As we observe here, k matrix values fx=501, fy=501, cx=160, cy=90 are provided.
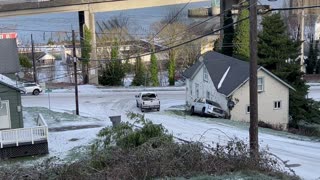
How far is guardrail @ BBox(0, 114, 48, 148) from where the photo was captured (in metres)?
22.9

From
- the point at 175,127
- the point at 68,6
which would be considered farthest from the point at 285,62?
the point at 68,6

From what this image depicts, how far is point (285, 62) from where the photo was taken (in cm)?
3997

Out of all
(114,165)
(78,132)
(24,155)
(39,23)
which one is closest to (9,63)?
(78,132)

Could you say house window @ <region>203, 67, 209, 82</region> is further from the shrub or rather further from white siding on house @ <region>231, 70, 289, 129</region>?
the shrub

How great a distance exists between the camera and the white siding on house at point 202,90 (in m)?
37.1

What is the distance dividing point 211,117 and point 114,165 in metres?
25.5

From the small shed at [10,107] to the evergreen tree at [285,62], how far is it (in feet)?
66.0

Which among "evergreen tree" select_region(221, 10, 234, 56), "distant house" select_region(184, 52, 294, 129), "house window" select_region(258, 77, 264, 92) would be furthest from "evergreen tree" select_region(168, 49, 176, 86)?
"house window" select_region(258, 77, 264, 92)

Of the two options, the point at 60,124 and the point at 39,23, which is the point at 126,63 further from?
the point at 39,23

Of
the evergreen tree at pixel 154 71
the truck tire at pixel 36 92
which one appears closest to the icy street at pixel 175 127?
the truck tire at pixel 36 92

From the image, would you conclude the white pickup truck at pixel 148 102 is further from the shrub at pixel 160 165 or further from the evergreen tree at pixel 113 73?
the shrub at pixel 160 165

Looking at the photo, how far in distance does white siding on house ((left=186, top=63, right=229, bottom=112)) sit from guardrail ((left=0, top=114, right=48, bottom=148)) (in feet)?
53.9

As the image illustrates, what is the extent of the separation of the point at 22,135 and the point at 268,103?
773 inches

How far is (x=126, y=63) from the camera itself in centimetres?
6228
